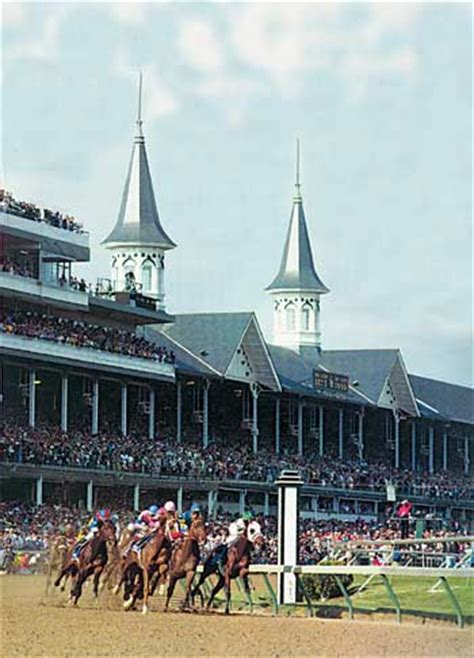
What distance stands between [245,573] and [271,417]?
29.2m

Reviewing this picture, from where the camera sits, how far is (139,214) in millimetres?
60125

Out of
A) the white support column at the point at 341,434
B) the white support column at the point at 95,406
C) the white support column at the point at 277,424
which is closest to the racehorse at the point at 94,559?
the white support column at the point at 95,406

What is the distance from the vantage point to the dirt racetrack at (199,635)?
18.4 meters

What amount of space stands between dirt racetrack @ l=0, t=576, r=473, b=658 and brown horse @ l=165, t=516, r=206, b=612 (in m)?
0.42

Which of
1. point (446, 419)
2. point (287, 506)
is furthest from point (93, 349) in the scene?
point (446, 419)

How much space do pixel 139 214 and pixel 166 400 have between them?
15.5 metres

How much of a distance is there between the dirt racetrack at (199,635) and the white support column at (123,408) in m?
18.8

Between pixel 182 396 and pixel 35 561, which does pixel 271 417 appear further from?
pixel 35 561

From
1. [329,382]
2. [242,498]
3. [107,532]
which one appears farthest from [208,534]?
→ [329,382]

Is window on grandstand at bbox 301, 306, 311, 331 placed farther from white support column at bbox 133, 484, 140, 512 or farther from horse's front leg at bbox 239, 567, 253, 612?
horse's front leg at bbox 239, 567, 253, 612

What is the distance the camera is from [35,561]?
29812 mm

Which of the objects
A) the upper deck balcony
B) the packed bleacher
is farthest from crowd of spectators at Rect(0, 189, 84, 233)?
the packed bleacher

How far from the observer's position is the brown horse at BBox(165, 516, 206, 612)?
22172 mm

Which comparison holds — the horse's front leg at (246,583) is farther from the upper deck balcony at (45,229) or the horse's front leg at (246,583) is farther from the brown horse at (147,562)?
the upper deck balcony at (45,229)
